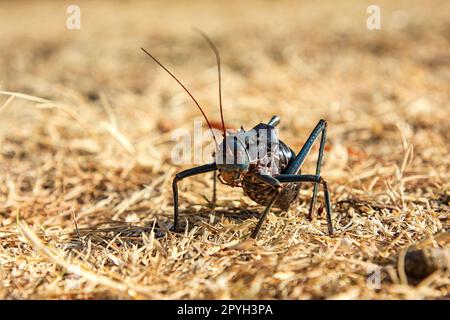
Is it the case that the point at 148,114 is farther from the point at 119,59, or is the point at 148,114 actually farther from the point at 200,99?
the point at 119,59

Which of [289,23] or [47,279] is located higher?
[289,23]

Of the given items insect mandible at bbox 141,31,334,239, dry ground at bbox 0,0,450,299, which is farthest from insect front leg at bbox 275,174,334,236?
dry ground at bbox 0,0,450,299

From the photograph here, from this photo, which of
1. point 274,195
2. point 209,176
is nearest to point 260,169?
point 274,195

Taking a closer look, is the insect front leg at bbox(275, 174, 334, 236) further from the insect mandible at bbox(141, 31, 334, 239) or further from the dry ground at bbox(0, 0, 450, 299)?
the dry ground at bbox(0, 0, 450, 299)

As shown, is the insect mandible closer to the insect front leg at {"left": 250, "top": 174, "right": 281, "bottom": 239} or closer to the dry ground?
the insect front leg at {"left": 250, "top": 174, "right": 281, "bottom": 239}

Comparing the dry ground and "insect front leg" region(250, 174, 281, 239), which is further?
"insect front leg" region(250, 174, 281, 239)
